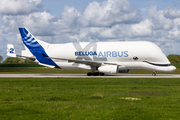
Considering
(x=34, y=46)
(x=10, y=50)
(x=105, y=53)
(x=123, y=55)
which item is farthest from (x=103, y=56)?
(x=10, y=50)

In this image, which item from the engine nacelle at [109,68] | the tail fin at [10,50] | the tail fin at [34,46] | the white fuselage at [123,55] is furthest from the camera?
the tail fin at [10,50]

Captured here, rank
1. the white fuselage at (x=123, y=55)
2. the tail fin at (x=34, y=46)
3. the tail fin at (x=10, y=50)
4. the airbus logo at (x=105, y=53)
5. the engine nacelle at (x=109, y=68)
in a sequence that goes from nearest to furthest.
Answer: the engine nacelle at (x=109, y=68) < the white fuselage at (x=123, y=55) < the airbus logo at (x=105, y=53) < the tail fin at (x=34, y=46) < the tail fin at (x=10, y=50)

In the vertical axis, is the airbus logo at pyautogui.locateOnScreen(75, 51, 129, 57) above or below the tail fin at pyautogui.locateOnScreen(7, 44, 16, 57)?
below

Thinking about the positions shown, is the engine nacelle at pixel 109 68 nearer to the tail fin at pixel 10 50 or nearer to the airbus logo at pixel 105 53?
the airbus logo at pixel 105 53

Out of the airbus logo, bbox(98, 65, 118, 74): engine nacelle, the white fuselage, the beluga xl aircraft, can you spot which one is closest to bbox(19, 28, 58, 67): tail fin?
the beluga xl aircraft

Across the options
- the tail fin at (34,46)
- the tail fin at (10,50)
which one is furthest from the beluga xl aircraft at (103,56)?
the tail fin at (10,50)

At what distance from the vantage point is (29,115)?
9906 mm

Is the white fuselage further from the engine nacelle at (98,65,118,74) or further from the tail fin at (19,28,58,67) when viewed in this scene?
the tail fin at (19,28,58,67)

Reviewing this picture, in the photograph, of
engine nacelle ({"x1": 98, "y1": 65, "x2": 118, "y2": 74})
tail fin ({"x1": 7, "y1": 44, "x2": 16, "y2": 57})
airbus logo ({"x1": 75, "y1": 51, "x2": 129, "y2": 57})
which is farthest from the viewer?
tail fin ({"x1": 7, "y1": 44, "x2": 16, "y2": 57})

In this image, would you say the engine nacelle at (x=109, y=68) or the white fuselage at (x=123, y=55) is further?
the white fuselage at (x=123, y=55)

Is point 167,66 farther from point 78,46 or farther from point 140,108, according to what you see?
point 140,108

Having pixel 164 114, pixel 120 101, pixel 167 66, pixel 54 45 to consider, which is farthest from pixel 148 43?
pixel 164 114

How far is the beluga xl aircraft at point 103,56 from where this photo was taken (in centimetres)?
3631

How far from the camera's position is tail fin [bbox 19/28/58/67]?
42031mm
